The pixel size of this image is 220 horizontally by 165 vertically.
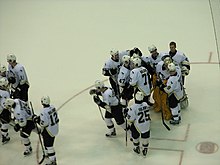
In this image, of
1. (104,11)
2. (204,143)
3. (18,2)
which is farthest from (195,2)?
(204,143)

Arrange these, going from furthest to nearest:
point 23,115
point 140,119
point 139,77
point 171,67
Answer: point 139,77, point 171,67, point 23,115, point 140,119

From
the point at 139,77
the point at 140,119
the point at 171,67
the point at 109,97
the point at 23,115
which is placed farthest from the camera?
the point at 139,77

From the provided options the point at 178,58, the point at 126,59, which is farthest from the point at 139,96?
the point at 178,58

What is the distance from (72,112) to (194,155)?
6.61ft

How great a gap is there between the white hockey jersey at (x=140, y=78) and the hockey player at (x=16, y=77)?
1523mm

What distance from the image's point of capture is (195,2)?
1153 cm

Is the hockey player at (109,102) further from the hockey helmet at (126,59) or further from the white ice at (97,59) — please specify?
the hockey helmet at (126,59)

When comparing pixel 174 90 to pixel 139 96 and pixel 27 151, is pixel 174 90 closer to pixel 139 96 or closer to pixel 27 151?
pixel 139 96

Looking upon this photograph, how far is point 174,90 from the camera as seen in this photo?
780 cm

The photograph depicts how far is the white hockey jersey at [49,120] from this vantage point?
7.07 m

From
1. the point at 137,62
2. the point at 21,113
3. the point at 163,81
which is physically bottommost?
the point at 163,81

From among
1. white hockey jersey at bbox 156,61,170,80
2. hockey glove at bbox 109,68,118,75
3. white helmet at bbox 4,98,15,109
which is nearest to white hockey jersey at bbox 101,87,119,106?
hockey glove at bbox 109,68,118,75

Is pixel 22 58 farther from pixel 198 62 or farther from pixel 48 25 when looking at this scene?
pixel 198 62

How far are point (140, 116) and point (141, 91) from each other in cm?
68
